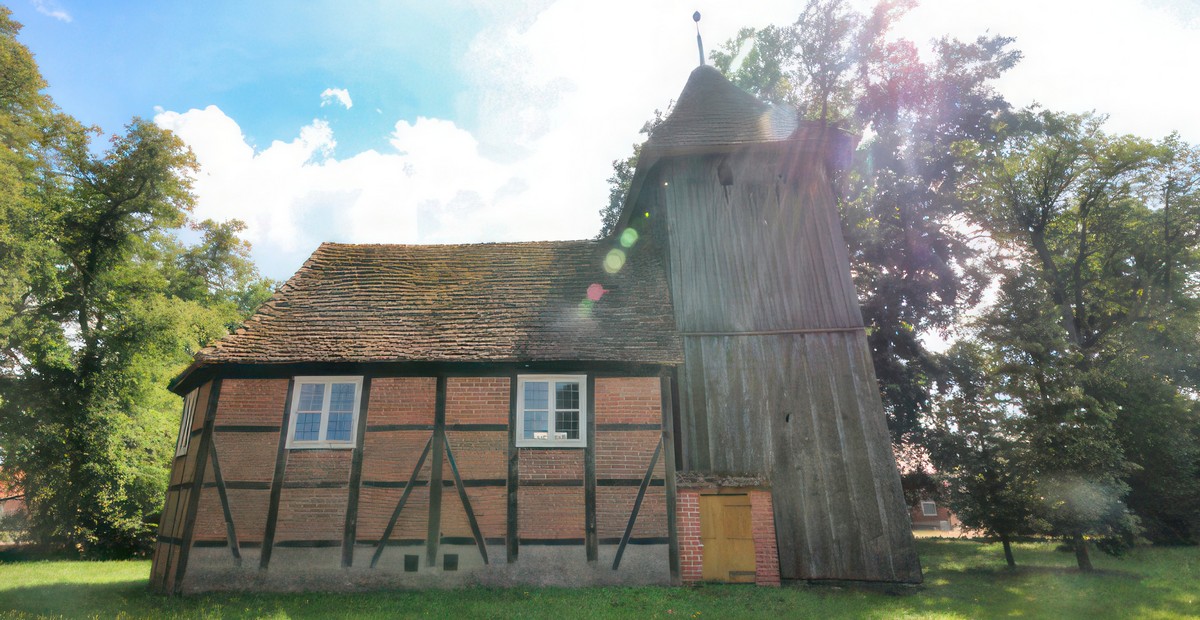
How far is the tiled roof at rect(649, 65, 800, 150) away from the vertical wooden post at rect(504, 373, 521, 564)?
7421mm

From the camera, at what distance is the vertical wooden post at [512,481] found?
409 inches

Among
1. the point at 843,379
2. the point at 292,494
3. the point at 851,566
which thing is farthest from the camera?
the point at 843,379

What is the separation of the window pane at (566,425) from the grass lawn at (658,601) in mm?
2739

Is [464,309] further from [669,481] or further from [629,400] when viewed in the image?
[669,481]

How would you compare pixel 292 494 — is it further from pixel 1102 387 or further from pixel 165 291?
pixel 1102 387

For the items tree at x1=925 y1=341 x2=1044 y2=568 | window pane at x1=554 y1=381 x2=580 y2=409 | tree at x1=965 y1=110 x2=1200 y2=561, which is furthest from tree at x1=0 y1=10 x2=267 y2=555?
tree at x1=965 y1=110 x2=1200 y2=561

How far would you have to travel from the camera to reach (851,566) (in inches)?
453

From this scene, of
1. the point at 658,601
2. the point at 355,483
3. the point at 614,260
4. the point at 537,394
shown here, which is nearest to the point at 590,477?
the point at 537,394

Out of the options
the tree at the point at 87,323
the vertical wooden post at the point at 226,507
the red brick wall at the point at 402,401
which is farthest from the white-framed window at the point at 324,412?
the tree at the point at 87,323

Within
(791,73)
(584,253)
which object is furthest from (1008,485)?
(791,73)

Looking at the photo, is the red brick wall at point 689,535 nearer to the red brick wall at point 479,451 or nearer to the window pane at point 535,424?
the window pane at point 535,424

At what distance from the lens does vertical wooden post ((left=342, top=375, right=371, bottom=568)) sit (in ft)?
34.1

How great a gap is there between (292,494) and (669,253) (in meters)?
9.75

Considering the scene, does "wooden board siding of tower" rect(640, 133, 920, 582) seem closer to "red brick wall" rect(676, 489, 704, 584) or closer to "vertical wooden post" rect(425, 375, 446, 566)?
"red brick wall" rect(676, 489, 704, 584)
